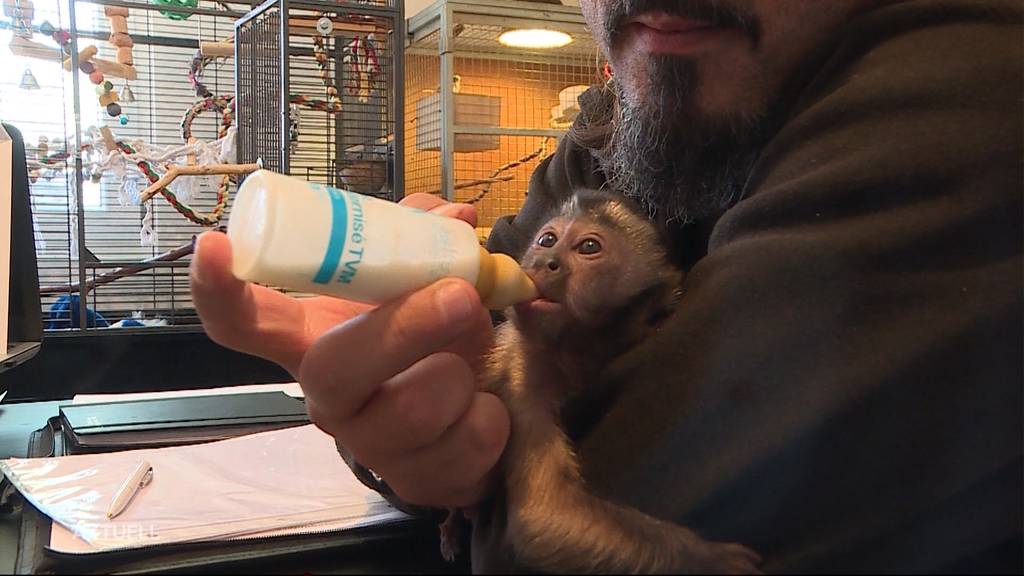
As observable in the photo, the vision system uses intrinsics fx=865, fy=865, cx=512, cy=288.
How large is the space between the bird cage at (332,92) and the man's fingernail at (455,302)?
6.21 feet

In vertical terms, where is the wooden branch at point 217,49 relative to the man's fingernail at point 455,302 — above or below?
above

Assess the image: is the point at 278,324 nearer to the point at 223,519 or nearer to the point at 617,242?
the point at 223,519

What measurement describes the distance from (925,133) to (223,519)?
0.63 meters

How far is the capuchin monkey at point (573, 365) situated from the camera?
0.51 metres

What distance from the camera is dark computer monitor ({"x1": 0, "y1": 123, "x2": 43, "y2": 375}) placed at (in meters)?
1.22

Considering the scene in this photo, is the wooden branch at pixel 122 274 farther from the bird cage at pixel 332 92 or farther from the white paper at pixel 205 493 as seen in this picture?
the white paper at pixel 205 493

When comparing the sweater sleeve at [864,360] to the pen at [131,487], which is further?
the pen at [131,487]

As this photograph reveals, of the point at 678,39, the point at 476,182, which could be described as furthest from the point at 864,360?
the point at 476,182

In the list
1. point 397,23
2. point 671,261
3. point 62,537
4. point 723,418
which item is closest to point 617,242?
point 671,261

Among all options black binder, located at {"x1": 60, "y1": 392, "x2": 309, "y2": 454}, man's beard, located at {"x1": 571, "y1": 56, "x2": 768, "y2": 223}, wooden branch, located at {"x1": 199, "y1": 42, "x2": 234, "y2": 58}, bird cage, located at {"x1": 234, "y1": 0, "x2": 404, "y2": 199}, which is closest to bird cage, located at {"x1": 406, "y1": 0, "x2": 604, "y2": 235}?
bird cage, located at {"x1": 234, "y1": 0, "x2": 404, "y2": 199}

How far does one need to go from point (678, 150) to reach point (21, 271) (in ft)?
3.03

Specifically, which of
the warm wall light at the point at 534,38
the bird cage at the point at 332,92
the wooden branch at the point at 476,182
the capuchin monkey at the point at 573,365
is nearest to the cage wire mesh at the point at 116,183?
the bird cage at the point at 332,92

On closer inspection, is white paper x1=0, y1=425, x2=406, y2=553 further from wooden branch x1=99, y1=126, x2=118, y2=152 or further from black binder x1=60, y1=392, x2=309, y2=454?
wooden branch x1=99, y1=126, x2=118, y2=152

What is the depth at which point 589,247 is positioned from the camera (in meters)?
0.81
